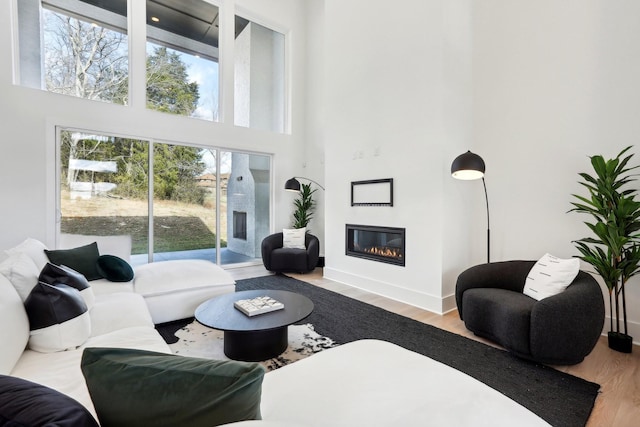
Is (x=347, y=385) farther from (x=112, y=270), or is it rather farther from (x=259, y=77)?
(x=259, y=77)

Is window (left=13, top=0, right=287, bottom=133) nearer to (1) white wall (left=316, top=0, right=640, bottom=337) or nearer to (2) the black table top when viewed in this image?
(1) white wall (left=316, top=0, right=640, bottom=337)

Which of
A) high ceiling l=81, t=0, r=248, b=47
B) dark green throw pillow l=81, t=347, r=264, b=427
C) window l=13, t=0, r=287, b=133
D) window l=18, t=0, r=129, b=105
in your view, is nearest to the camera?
dark green throw pillow l=81, t=347, r=264, b=427

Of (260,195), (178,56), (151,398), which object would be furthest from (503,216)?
(178,56)

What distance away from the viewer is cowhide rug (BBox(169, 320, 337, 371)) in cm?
223

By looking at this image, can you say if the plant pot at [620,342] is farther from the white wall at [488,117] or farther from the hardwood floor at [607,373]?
the white wall at [488,117]

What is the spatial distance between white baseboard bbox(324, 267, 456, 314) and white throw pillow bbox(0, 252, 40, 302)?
11.0ft

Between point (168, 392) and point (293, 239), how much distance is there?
4.53 m

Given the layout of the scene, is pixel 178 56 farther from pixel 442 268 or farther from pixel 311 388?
→ pixel 311 388

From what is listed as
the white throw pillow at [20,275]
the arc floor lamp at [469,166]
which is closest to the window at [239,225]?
the white throw pillow at [20,275]

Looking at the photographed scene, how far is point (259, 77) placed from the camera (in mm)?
5957

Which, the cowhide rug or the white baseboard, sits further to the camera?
the white baseboard

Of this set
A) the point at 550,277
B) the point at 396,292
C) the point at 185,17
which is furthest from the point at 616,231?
the point at 185,17

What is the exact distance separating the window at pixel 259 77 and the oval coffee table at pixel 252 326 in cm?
425

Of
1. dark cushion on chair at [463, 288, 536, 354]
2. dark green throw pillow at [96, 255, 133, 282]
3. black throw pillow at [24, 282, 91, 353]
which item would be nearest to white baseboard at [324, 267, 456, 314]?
dark cushion on chair at [463, 288, 536, 354]
